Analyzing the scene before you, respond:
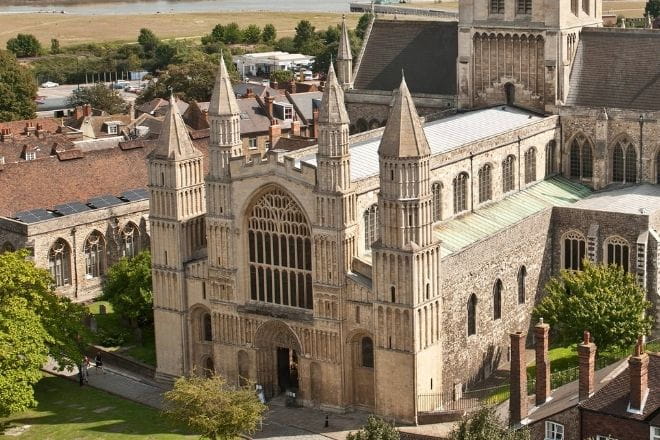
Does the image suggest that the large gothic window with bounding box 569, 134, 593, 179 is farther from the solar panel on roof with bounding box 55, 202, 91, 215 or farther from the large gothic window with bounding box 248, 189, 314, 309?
the solar panel on roof with bounding box 55, 202, 91, 215

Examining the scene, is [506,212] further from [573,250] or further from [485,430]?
[485,430]

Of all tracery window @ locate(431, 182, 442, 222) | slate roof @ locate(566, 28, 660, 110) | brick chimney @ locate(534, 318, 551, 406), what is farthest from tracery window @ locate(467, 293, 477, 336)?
slate roof @ locate(566, 28, 660, 110)

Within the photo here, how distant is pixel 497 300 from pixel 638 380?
19.5m

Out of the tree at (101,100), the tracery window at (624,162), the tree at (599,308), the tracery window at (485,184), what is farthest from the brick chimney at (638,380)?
the tree at (101,100)

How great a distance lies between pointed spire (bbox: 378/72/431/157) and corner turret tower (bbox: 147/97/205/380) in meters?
11.6

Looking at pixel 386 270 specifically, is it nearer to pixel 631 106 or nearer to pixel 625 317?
pixel 625 317

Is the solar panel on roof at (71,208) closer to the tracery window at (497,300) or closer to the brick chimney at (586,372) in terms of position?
the tracery window at (497,300)

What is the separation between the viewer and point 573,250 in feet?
209

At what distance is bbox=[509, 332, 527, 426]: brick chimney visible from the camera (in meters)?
45.4

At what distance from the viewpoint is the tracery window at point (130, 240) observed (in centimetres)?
7488

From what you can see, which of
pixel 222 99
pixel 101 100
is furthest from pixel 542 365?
pixel 101 100

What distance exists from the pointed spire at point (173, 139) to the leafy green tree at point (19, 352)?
933 centimetres

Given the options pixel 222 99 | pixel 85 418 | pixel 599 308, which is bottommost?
pixel 85 418

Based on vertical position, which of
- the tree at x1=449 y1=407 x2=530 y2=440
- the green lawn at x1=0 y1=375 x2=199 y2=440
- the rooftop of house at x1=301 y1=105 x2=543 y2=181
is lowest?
the green lawn at x1=0 y1=375 x2=199 y2=440
